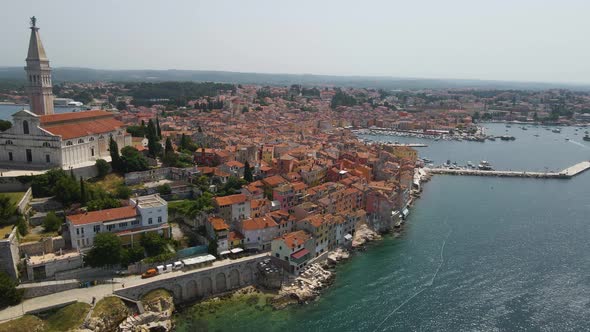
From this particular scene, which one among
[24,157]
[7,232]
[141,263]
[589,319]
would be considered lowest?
[589,319]

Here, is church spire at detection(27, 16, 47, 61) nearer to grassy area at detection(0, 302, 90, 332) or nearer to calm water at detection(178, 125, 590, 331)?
grassy area at detection(0, 302, 90, 332)

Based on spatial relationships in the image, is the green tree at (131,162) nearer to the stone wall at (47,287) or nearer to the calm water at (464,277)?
the stone wall at (47,287)

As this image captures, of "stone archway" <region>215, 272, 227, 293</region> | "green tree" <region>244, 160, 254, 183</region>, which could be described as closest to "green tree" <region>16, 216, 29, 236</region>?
"stone archway" <region>215, 272, 227, 293</region>

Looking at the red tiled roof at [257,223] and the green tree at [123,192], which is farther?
the green tree at [123,192]

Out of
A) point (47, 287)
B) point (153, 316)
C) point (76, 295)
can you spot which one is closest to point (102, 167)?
point (47, 287)

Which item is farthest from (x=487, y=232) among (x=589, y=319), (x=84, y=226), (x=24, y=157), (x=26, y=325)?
Answer: (x=24, y=157)

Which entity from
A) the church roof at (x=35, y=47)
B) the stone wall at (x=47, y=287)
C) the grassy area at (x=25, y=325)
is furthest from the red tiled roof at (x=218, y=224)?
the church roof at (x=35, y=47)

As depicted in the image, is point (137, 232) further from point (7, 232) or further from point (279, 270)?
point (279, 270)
